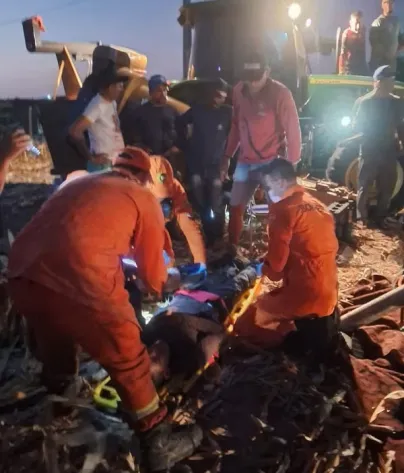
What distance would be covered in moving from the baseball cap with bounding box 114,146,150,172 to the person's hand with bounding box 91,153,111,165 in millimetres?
2175

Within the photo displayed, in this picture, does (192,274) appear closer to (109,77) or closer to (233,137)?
(109,77)

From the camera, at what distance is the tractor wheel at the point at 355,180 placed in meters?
7.28

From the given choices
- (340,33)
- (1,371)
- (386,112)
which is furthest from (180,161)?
(340,33)

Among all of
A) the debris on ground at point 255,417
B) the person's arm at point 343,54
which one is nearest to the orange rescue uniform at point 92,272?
the debris on ground at point 255,417

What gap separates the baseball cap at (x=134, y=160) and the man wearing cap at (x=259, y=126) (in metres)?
2.53

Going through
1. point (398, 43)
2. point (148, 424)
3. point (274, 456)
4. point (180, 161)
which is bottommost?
point (274, 456)

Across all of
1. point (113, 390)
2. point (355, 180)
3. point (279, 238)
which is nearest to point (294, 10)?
point (355, 180)

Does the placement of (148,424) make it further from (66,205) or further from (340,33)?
(340,33)

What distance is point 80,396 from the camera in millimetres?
3211

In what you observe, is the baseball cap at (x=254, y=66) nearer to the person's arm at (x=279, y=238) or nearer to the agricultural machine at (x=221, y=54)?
the agricultural machine at (x=221, y=54)

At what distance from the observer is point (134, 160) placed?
2.87 m

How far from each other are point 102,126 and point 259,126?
157cm

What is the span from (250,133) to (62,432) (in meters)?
3.54

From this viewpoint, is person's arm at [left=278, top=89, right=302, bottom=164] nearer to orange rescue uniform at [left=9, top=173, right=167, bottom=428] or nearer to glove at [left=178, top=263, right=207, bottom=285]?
glove at [left=178, top=263, right=207, bottom=285]
